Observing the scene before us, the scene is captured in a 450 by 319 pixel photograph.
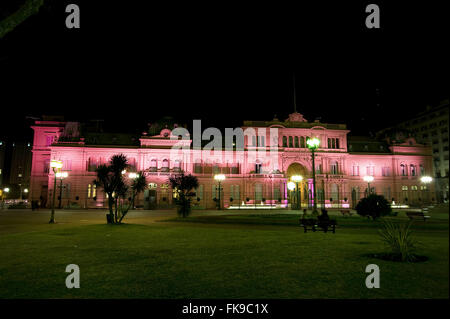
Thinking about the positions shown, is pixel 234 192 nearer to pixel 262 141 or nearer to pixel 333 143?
pixel 262 141

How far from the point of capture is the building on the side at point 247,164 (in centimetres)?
5041

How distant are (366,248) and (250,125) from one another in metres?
45.2

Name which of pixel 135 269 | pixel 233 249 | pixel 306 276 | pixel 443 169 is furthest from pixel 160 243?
pixel 443 169

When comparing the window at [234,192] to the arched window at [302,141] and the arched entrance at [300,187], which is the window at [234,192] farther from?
the arched window at [302,141]

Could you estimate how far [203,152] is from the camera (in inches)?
2117

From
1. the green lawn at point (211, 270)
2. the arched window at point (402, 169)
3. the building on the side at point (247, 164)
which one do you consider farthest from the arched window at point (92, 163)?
the arched window at point (402, 169)

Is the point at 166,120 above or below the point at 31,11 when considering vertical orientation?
above

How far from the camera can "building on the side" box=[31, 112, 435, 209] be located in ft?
165

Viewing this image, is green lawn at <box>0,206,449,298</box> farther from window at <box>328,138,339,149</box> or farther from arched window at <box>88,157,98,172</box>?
window at <box>328,138,339,149</box>

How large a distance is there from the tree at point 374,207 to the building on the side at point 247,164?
2751 centimetres

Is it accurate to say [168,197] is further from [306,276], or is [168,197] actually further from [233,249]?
[306,276]

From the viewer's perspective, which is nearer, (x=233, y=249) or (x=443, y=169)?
(x=233, y=249)

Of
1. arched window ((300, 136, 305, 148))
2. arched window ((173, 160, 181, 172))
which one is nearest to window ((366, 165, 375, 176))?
arched window ((300, 136, 305, 148))
